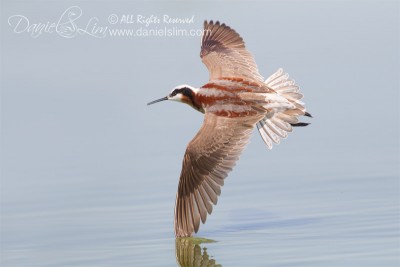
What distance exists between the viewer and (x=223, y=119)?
8547mm

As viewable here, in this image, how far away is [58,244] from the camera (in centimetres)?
792

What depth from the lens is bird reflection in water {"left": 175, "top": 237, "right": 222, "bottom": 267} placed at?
730 cm

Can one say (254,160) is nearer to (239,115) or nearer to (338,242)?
(239,115)

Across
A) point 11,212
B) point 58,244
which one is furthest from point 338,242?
point 11,212

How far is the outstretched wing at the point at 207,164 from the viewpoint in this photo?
26.4ft

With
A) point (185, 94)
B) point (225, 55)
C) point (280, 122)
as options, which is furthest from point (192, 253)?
point (225, 55)

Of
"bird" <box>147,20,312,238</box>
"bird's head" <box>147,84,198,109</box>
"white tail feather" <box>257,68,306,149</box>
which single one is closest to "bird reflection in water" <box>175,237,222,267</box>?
"bird" <box>147,20,312,238</box>

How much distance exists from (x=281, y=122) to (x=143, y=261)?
2.08 metres

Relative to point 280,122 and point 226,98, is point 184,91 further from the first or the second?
point 280,122

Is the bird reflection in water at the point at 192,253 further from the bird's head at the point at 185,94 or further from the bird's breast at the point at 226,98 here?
the bird's head at the point at 185,94

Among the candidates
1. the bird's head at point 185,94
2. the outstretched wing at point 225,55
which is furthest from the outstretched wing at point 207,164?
the outstretched wing at point 225,55

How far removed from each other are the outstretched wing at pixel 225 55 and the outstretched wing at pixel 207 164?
87 cm

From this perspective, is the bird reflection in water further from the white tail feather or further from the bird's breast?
the white tail feather

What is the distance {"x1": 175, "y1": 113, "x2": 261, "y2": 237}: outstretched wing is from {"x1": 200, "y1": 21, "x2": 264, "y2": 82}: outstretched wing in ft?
2.85
